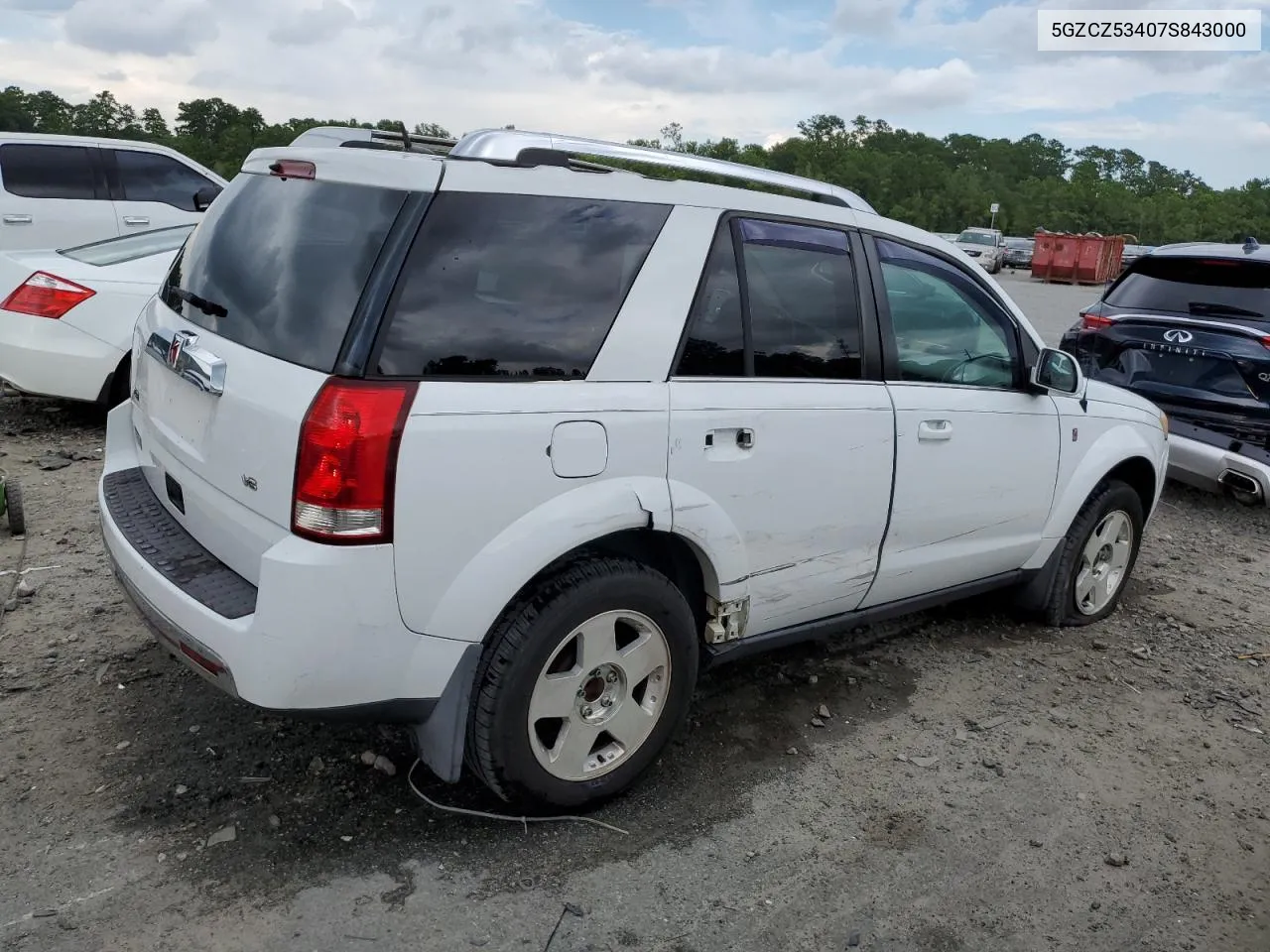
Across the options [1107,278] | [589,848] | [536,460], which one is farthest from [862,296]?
[1107,278]

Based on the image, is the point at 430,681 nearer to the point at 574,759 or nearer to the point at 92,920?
the point at 574,759

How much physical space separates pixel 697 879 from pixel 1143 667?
262 cm

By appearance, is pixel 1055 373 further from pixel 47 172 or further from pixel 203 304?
pixel 47 172

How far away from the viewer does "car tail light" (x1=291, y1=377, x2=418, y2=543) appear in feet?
7.91

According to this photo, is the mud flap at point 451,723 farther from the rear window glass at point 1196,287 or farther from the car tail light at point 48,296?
the rear window glass at point 1196,287

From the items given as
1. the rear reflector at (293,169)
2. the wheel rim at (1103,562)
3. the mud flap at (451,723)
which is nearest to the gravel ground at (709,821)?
the mud flap at (451,723)

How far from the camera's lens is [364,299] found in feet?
8.30

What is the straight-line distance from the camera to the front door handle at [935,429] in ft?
11.9

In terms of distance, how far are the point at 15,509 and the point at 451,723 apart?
330 cm

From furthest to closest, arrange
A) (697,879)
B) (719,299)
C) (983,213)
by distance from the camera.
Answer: (983,213), (719,299), (697,879)

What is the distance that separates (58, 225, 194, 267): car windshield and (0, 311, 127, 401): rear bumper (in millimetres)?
546

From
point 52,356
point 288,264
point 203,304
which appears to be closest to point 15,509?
point 52,356

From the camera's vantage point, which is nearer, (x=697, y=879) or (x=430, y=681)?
(x=430, y=681)

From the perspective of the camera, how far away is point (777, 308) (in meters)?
3.28
